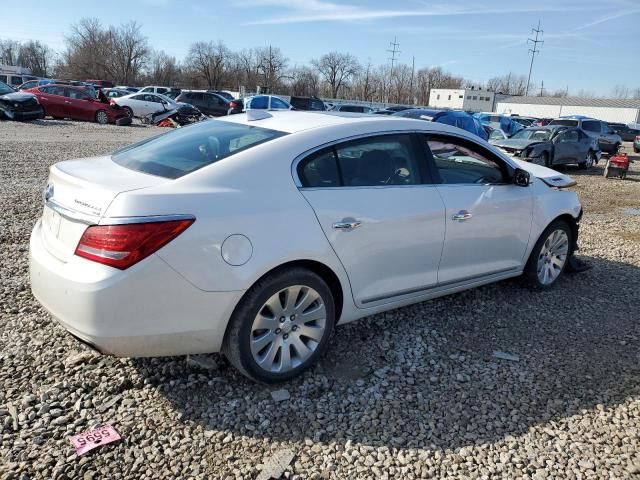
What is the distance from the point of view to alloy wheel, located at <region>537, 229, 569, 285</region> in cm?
492

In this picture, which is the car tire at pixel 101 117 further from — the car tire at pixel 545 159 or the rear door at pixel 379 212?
the rear door at pixel 379 212

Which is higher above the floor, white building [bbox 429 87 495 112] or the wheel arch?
white building [bbox 429 87 495 112]

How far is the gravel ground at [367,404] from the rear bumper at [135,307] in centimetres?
44

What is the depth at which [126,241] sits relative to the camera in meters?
2.54

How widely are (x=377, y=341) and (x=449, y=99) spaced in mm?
108810

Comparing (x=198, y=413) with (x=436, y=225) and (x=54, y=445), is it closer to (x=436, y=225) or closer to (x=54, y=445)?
(x=54, y=445)

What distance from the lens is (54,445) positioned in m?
2.57

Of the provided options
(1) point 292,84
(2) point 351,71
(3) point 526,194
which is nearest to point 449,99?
(2) point 351,71

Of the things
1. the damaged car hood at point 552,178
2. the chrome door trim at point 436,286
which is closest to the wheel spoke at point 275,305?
the chrome door trim at point 436,286

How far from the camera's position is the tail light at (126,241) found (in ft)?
8.34

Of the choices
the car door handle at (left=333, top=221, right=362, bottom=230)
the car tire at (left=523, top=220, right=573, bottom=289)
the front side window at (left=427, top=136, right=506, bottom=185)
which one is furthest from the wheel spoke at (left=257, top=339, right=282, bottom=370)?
the car tire at (left=523, top=220, right=573, bottom=289)

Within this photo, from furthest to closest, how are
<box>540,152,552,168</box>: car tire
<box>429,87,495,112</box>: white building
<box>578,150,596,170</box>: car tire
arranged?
<box>429,87,495,112</box>: white building
<box>578,150,596,170</box>: car tire
<box>540,152,552,168</box>: car tire

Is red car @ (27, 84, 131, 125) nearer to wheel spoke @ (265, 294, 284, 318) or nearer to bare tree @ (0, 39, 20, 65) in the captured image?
wheel spoke @ (265, 294, 284, 318)

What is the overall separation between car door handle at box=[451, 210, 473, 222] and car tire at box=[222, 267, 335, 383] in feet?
4.05
